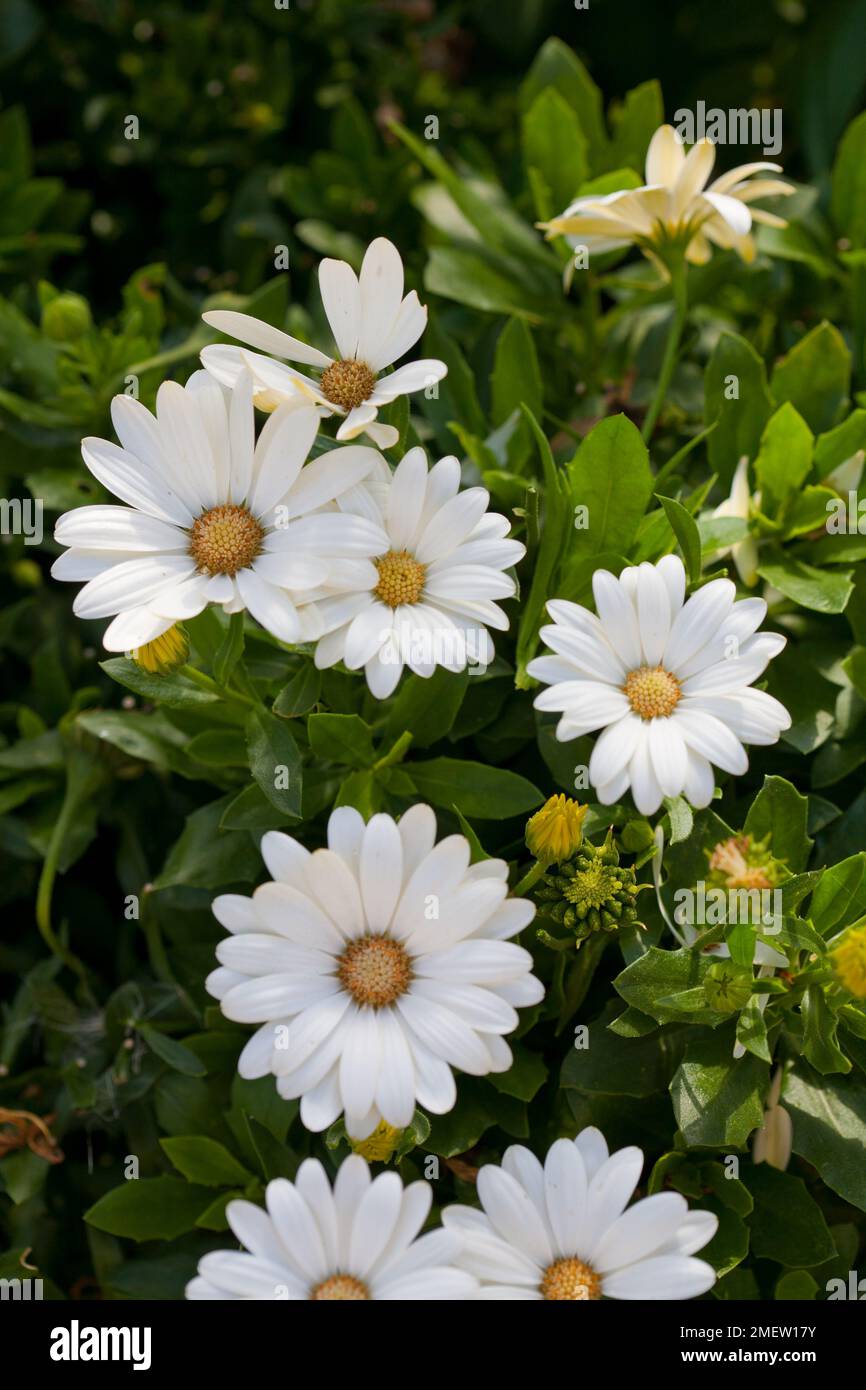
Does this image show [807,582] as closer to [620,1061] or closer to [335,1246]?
[620,1061]

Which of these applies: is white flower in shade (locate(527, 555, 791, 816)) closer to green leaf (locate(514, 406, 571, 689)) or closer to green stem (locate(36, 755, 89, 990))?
green leaf (locate(514, 406, 571, 689))

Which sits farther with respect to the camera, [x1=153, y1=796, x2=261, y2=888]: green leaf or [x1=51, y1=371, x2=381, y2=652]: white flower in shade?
[x1=153, y1=796, x2=261, y2=888]: green leaf

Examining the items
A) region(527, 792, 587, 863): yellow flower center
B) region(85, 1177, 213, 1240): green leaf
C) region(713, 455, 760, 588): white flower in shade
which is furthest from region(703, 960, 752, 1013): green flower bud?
region(85, 1177, 213, 1240): green leaf

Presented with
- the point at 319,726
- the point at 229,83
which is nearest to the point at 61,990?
the point at 319,726

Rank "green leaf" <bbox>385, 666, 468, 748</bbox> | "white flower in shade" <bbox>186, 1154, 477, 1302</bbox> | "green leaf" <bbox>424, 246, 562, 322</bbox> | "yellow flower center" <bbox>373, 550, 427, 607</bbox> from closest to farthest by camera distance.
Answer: "white flower in shade" <bbox>186, 1154, 477, 1302</bbox> → "yellow flower center" <bbox>373, 550, 427, 607</bbox> → "green leaf" <bbox>385, 666, 468, 748</bbox> → "green leaf" <bbox>424, 246, 562, 322</bbox>

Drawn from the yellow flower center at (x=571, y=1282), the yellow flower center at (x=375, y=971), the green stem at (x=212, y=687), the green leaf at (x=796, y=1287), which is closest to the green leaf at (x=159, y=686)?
the green stem at (x=212, y=687)

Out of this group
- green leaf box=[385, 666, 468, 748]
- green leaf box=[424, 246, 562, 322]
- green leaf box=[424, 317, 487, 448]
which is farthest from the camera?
green leaf box=[424, 246, 562, 322]

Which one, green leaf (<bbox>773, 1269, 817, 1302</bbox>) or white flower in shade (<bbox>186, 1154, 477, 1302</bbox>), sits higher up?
white flower in shade (<bbox>186, 1154, 477, 1302</bbox>)
